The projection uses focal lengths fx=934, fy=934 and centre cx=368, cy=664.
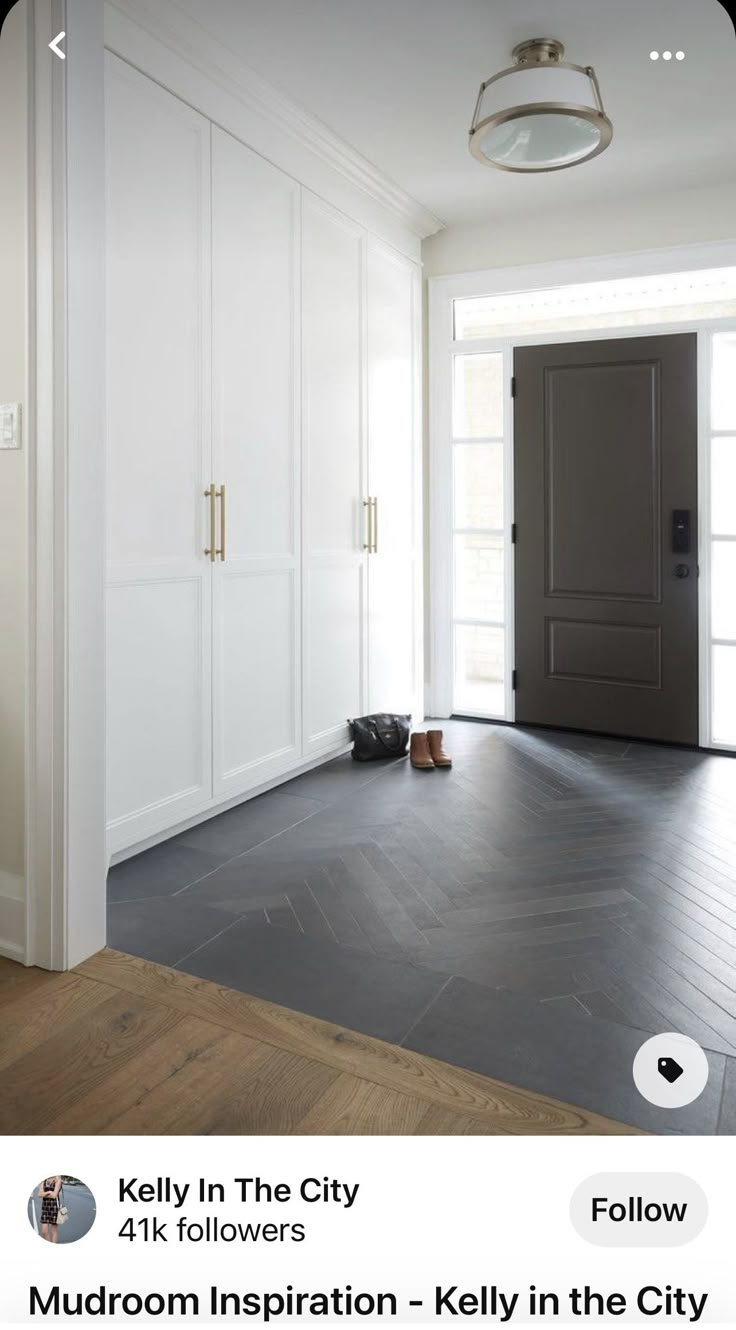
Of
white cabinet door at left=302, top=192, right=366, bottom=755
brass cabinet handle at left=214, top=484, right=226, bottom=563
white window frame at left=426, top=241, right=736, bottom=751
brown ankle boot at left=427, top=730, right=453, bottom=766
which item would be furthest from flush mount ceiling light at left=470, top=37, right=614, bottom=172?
brown ankle boot at left=427, top=730, right=453, bottom=766

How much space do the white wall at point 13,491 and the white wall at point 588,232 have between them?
8.88 feet

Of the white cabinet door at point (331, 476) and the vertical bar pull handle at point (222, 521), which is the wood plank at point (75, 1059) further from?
the white cabinet door at point (331, 476)

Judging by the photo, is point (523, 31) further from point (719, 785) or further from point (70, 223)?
point (719, 785)

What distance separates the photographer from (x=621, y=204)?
4645 mm

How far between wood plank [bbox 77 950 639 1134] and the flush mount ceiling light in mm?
3049

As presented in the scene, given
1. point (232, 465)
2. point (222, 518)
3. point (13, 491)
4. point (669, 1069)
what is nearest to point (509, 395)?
point (232, 465)

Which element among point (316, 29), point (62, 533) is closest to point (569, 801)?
point (62, 533)

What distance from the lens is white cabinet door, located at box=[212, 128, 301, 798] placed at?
3385 mm

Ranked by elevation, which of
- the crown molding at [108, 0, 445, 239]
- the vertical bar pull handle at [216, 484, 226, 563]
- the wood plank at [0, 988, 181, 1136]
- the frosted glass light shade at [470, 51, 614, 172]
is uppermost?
the crown molding at [108, 0, 445, 239]

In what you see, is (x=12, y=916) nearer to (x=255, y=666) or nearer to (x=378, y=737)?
(x=255, y=666)

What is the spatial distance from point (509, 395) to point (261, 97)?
6.82 feet

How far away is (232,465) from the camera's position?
3.45 meters

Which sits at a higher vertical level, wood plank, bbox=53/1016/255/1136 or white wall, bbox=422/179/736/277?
white wall, bbox=422/179/736/277

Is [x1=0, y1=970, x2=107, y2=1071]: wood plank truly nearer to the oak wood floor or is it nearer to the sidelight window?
the oak wood floor
